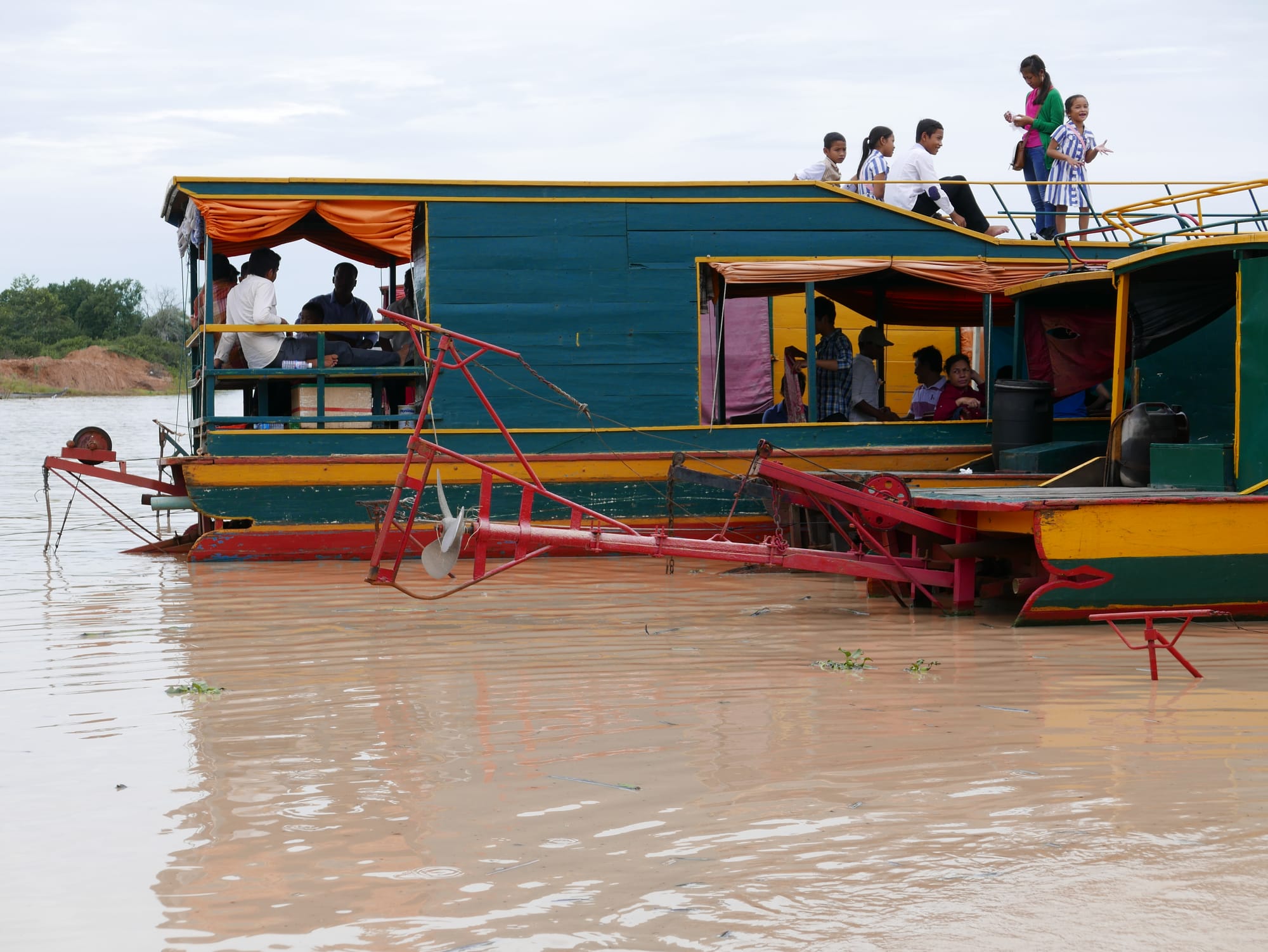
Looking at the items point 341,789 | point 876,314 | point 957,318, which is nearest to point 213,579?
point 341,789

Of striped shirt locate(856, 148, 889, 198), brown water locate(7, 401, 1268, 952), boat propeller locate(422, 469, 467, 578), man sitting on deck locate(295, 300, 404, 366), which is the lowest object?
brown water locate(7, 401, 1268, 952)

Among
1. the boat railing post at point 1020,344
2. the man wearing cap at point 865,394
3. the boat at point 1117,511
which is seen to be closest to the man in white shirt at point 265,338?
the boat at point 1117,511

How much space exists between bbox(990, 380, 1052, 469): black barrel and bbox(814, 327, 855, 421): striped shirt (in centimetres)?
178

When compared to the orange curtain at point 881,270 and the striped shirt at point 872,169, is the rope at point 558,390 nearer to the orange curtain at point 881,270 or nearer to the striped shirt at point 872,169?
the orange curtain at point 881,270

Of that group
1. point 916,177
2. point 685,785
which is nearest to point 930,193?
point 916,177

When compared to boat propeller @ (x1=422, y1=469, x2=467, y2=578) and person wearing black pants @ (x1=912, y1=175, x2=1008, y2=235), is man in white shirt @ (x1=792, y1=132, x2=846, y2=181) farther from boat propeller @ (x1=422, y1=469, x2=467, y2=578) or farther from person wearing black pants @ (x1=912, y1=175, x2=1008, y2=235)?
boat propeller @ (x1=422, y1=469, x2=467, y2=578)

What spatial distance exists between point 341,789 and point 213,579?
19.1 ft

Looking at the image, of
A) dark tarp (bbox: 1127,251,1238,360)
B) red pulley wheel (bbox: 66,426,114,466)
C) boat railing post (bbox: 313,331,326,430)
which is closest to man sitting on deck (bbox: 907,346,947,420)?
dark tarp (bbox: 1127,251,1238,360)

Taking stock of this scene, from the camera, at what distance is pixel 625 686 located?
6.27 m

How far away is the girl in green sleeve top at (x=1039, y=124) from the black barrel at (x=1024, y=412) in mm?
2446

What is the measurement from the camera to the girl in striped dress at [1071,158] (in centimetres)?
1271

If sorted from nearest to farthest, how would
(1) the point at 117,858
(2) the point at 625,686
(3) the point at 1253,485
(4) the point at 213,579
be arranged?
(1) the point at 117,858
(2) the point at 625,686
(3) the point at 1253,485
(4) the point at 213,579

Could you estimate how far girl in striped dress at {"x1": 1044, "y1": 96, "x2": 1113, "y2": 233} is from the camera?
12.7 metres

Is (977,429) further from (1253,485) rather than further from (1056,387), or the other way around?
(1253,485)
